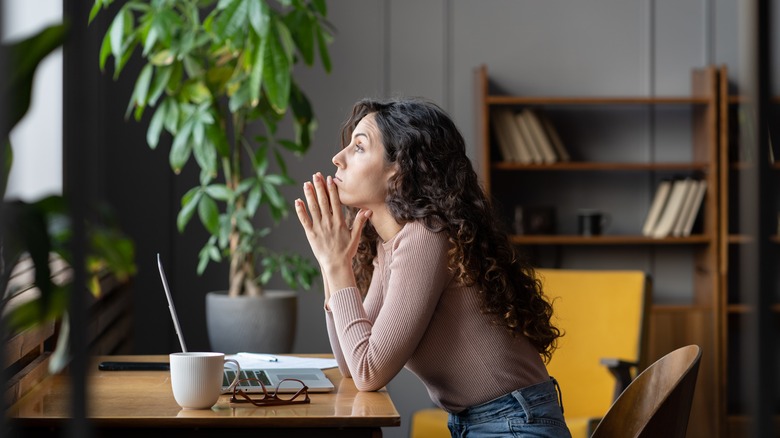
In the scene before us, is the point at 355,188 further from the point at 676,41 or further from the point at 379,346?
the point at 676,41

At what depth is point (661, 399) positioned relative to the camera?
60.8 inches

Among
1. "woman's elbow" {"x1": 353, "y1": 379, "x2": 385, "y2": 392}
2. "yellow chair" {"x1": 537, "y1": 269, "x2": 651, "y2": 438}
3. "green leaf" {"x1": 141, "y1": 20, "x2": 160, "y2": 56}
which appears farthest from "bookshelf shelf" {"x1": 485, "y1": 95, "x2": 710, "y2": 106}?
"woman's elbow" {"x1": 353, "y1": 379, "x2": 385, "y2": 392}

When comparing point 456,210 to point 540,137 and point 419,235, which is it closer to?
point 419,235

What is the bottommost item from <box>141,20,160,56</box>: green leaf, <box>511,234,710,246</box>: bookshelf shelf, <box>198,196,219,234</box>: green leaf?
<box>511,234,710,246</box>: bookshelf shelf

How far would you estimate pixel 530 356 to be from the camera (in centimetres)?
173

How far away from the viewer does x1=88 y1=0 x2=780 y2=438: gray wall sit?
421cm

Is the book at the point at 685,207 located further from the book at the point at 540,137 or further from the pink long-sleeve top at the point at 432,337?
the pink long-sleeve top at the point at 432,337

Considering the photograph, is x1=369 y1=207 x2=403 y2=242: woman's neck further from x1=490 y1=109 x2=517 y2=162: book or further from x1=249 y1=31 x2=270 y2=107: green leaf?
x1=490 y1=109 x2=517 y2=162: book

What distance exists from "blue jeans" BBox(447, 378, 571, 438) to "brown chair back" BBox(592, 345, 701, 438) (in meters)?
0.12

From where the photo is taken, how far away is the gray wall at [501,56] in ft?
13.8

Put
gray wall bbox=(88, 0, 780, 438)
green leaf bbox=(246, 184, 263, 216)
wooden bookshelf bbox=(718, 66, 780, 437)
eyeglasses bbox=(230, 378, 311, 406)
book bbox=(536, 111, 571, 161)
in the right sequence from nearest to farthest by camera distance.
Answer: eyeglasses bbox=(230, 378, 311, 406)
green leaf bbox=(246, 184, 263, 216)
wooden bookshelf bbox=(718, 66, 780, 437)
book bbox=(536, 111, 571, 161)
gray wall bbox=(88, 0, 780, 438)

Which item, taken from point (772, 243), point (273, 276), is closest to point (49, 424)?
point (772, 243)

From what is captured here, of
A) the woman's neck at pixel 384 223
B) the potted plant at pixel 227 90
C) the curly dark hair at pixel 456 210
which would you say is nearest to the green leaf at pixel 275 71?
the potted plant at pixel 227 90

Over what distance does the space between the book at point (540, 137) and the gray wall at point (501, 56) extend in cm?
24
